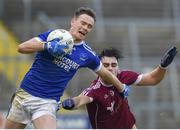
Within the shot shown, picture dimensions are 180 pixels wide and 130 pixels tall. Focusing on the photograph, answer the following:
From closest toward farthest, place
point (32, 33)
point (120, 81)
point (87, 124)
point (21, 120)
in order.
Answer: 1. point (21, 120)
2. point (120, 81)
3. point (87, 124)
4. point (32, 33)

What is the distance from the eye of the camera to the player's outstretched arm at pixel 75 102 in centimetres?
551

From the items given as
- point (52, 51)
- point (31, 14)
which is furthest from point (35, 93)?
point (31, 14)

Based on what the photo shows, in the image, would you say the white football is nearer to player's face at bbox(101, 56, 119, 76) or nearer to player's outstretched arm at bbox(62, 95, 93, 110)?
player's outstretched arm at bbox(62, 95, 93, 110)

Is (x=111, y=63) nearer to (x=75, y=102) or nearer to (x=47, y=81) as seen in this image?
(x=75, y=102)

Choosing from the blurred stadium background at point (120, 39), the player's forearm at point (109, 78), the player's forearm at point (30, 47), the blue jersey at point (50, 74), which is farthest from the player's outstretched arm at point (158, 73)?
the blurred stadium background at point (120, 39)

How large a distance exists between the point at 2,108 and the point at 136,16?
5.93 m

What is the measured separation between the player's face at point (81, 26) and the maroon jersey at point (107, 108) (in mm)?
914

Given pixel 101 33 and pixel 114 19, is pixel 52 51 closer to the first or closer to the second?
pixel 101 33

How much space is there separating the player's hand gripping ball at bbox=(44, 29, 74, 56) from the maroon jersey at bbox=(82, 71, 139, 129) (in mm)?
1107

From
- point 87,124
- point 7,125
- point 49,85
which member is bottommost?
point 87,124

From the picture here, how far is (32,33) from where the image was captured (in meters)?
14.2

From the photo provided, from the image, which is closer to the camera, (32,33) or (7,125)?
(7,125)

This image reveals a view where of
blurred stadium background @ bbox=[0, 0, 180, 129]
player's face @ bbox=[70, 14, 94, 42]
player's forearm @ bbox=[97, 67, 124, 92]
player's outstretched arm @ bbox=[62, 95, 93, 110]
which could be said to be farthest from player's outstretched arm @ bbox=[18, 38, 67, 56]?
blurred stadium background @ bbox=[0, 0, 180, 129]

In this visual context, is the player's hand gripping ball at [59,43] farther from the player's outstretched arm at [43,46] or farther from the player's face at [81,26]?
the player's face at [81,26]
